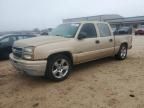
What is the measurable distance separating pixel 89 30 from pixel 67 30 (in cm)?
79

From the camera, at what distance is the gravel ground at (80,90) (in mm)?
4008

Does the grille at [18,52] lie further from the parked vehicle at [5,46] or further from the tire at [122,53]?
the tire at [122,53]

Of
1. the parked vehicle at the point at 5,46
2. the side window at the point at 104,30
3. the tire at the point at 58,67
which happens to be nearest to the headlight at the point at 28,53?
the tire at the point at 58,67

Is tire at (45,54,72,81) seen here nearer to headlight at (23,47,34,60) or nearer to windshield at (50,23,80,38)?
headlight at (23,47,34,60)

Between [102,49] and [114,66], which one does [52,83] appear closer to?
[102,49]

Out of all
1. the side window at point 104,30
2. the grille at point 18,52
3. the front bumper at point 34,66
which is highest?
the side window at point 104,30

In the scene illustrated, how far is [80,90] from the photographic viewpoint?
473cm

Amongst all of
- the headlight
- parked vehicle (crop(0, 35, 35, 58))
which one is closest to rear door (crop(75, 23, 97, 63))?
the headlight

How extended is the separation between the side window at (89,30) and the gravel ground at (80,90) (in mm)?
1275

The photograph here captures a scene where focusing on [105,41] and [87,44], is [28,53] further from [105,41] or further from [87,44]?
[105,41]


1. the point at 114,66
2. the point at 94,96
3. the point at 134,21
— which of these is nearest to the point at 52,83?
the point at 94,96

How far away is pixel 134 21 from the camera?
157 ft

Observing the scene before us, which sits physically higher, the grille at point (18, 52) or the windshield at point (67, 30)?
the windshield at point (67, 30)

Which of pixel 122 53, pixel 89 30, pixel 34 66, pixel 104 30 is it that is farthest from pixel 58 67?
pixel 122 53
